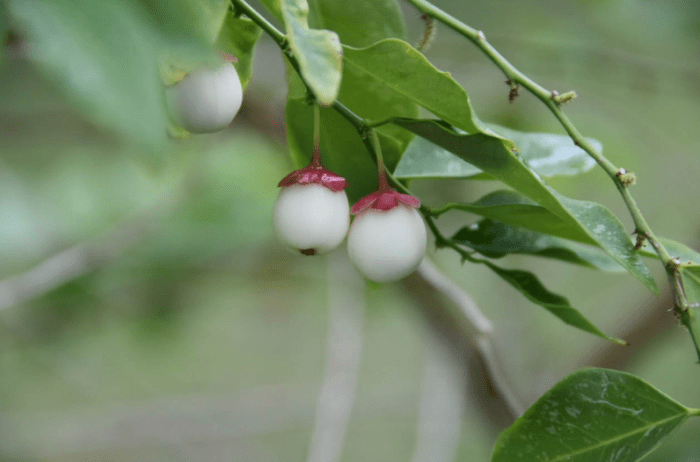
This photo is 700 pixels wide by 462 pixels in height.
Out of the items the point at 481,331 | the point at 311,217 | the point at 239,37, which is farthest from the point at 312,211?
the point at 481,331

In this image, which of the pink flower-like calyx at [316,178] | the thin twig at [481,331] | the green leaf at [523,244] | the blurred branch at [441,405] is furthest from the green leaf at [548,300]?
the blurred branch at [441,405]

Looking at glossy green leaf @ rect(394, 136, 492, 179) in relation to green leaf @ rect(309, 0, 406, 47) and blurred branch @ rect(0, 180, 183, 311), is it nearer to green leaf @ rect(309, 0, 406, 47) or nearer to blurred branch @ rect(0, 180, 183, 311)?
green leaf @ rect(309, 0, 406, 47)

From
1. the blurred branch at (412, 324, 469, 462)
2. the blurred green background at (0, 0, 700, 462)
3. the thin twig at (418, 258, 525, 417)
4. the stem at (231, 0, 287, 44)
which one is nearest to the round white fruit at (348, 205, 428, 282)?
the stem at (231, 0, 287, 44)

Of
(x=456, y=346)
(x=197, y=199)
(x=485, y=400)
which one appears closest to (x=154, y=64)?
(x=485, y=400)

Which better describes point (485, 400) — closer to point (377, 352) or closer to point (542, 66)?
point (542, 66)

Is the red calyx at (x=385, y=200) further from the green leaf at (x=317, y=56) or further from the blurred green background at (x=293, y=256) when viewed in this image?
the blurred green background at (x=293, y=256)

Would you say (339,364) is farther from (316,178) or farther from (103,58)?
(103,58)
